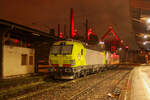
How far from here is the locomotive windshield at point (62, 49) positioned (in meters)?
16.0

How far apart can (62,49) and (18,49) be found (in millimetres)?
5465

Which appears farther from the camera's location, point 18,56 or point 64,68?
point 18,56

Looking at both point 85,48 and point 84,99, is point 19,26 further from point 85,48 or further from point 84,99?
point 84,99

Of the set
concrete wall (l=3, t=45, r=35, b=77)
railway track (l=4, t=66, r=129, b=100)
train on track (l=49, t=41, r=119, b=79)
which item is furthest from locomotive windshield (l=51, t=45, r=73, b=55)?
concrete wall (l=3, t=45, r=35, b=77)

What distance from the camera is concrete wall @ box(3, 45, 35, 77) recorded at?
1720 cm

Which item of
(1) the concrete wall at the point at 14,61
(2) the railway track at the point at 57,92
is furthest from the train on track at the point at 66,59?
(1) the concrete wall at the point at 14,61

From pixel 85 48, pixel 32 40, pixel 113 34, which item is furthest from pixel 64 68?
pixel 113 34

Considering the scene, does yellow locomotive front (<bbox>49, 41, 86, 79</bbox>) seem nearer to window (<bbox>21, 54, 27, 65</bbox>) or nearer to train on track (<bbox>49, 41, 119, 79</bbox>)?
train on track (<bbox>49, 41, 119, 79</bbox>)

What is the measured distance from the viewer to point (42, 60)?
2395cm

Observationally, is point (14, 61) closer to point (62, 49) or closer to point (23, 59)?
point (23, 59)

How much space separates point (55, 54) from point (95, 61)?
24.5 ft

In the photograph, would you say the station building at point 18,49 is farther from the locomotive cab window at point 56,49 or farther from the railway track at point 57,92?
the railway track at point 57,92

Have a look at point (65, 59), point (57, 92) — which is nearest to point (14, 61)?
point (65, 59)

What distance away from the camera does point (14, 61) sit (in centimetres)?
1850
